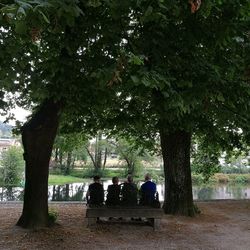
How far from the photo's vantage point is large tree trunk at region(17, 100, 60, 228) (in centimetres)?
995

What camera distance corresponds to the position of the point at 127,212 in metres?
10.7

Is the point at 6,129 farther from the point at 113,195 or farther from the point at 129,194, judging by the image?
the point at 129,194

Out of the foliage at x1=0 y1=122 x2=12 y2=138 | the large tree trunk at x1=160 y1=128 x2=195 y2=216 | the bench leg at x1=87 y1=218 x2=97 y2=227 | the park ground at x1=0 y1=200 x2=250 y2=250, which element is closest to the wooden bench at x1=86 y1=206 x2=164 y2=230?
the bench leg at x1=87 y1=218 x2=97 y2=227

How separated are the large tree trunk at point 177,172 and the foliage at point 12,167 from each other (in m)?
31.2

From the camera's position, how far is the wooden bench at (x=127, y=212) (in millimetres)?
10625

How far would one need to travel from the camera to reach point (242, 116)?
10.3m

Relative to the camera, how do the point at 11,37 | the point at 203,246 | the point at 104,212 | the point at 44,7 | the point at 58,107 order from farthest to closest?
the point at 104,212 < the point at 58,107 < the point at 203,246 < the point at 11,37 < the point at 44,7

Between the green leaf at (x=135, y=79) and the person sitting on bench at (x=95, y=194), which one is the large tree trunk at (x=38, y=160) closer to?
the person sitting on bench at (x=95, y=194)

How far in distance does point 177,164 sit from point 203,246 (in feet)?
16.4

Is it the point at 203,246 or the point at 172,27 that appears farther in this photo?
the point at 203,246

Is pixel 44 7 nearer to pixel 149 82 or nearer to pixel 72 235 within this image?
pixel 149 82

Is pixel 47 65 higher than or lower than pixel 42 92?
higher

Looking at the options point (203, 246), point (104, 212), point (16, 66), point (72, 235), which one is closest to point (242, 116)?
point (203, 246)

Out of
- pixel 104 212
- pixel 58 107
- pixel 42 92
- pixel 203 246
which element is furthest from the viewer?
pixel 104 212
